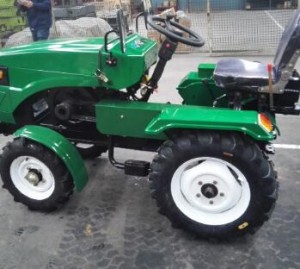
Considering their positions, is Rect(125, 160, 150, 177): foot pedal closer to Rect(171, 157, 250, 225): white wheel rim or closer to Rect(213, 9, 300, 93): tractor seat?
Rect(171, 157, 250, 225): white wheel rim

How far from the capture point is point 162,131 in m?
2.22

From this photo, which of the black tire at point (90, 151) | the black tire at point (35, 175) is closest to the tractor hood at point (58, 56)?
→ the black tire at point (35, 175)

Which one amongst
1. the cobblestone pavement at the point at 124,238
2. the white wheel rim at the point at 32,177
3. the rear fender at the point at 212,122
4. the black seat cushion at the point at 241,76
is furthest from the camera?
the white wheel rim at the point at 32,177

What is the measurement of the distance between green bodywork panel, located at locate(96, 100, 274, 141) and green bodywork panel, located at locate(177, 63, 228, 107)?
1.52ft

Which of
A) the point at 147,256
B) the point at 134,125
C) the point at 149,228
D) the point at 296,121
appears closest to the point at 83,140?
the point at 134,125

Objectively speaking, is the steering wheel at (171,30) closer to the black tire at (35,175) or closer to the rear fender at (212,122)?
the rear fender at (212,122)

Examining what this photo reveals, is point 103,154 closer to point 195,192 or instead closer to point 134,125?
point 134,125

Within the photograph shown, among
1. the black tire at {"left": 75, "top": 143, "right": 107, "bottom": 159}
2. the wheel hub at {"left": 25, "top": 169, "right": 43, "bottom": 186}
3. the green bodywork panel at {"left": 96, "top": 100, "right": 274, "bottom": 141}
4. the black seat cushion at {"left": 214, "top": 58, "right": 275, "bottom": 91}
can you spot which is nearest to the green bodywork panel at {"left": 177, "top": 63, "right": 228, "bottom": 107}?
the black seat cushion at {"left": 214, "top": 58, "right": 275, "bottom": 91}

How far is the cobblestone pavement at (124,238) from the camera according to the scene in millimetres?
2238

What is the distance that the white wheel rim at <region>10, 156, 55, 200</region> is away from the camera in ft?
8.70

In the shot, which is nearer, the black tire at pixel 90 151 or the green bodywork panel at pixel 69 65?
the green bodywork panel at pixel 69 65

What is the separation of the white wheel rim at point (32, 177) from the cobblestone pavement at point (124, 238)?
0.48 ft

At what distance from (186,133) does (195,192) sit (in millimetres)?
361

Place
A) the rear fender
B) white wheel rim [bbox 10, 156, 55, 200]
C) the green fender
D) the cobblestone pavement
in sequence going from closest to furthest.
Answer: the rear fender
the cobblestone pavement
the green fender
white wheel rim [bbox 10, 156, 55, 200]
